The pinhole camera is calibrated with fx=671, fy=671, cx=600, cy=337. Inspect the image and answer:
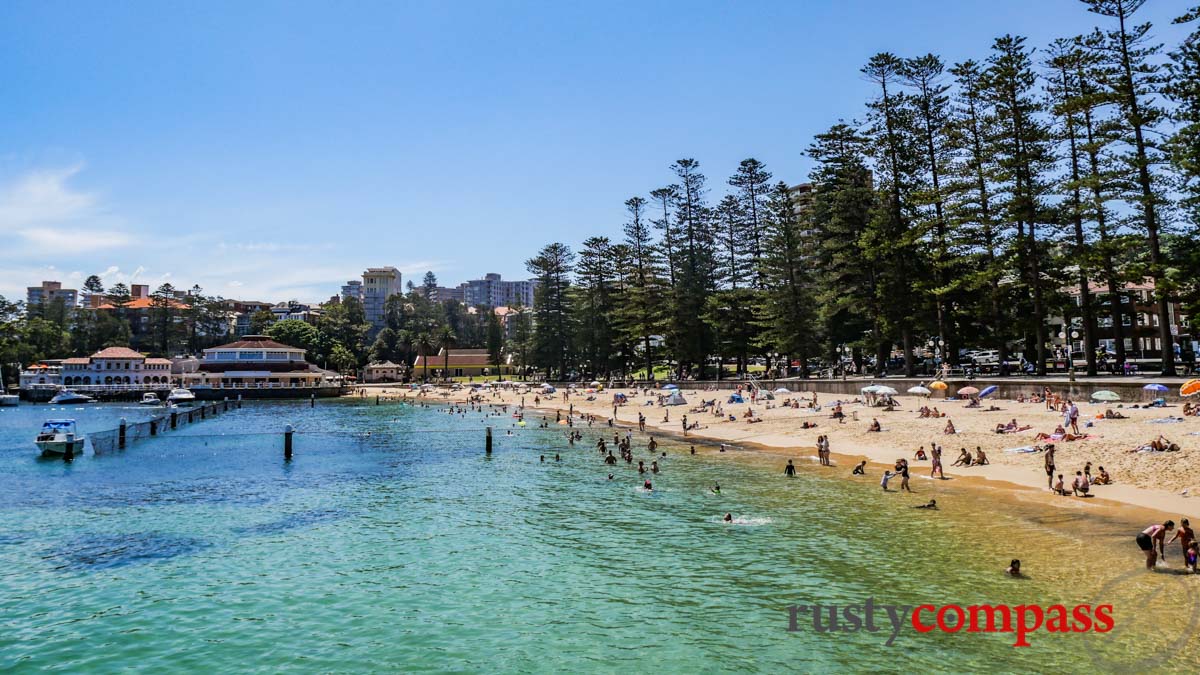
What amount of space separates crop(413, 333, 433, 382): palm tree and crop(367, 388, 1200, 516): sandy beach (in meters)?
89.9

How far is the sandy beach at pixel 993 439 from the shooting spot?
19891 mm

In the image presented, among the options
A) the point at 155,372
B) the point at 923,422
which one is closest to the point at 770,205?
the point at 923,422

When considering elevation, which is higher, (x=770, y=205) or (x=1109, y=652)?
(x=770, y=205)

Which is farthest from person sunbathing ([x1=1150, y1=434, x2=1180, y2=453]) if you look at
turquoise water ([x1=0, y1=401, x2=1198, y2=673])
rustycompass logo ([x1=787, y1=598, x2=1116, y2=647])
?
rustycompass logo ([x1=787, y1=598, x2=1116, y2=647])

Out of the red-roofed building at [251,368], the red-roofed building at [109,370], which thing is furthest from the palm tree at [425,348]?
the red-roofed building at [109,370]

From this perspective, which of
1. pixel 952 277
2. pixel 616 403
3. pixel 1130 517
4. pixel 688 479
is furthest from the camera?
pixel 616 403

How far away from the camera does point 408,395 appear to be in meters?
102

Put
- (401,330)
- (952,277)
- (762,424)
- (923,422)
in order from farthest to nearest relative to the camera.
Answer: (401,330)
(952,277)
(762,424)
(923,422)

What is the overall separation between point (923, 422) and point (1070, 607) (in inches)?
852

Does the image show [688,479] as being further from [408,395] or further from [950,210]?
[408,395]

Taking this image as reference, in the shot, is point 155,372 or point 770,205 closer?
point 770,205

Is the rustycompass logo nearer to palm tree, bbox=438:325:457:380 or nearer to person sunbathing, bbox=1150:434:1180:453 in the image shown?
person sunbathing, bbox=1150:434:1180:453

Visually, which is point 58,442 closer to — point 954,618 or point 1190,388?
point 954,618

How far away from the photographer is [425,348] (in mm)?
133375
